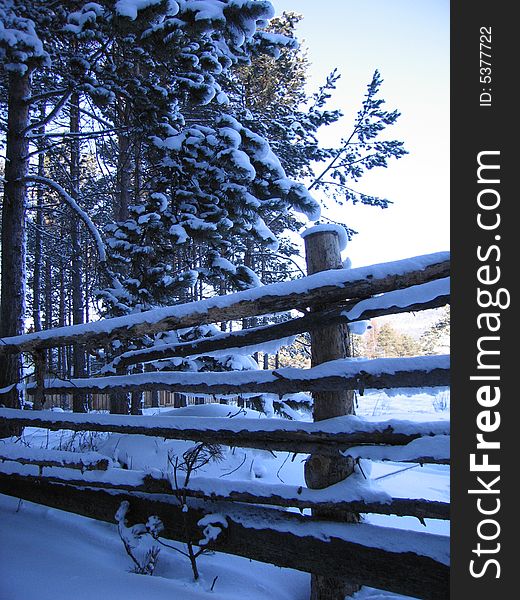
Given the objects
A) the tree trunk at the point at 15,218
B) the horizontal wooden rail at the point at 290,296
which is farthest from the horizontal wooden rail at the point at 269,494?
the tree trunk at the point at 15,218

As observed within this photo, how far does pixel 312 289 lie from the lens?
2396 millimetres

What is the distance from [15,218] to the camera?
643 centimetres

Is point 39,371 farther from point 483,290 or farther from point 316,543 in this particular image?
point 483,290

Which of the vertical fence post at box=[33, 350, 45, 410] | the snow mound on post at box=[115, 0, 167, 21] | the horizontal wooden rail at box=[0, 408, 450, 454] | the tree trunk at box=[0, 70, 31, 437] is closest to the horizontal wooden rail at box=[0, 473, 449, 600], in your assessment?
the horizontal wooden rail at box=[0, 408, 450, 454]

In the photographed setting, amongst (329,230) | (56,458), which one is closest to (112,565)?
(56,458)

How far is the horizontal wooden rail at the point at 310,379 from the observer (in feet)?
6.82

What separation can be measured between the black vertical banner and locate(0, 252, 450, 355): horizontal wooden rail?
515mm

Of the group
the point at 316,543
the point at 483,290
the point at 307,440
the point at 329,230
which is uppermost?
the point at 329,230

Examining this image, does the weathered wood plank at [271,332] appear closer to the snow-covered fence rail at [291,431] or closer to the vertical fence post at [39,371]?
the snow-covered fence rail at [291,431]

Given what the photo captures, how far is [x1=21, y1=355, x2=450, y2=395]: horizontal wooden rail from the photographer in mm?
2080

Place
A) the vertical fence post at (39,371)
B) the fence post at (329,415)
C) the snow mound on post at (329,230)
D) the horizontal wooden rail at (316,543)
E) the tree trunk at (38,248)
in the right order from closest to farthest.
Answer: the horizontal wooden rail at (316,543)
the fence post at (329,415)
the snow mound on post at (329,230)
the vertical fence post at (39,371)
the tree trunk at (38,248)

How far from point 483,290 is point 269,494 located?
1668mm

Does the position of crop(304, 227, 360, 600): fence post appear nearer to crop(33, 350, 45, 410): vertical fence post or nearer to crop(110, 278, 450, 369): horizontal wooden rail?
crop(110, 278, 450, 369): horizontal wooden rail

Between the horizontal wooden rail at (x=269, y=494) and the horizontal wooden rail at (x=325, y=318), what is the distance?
859 millimetres
